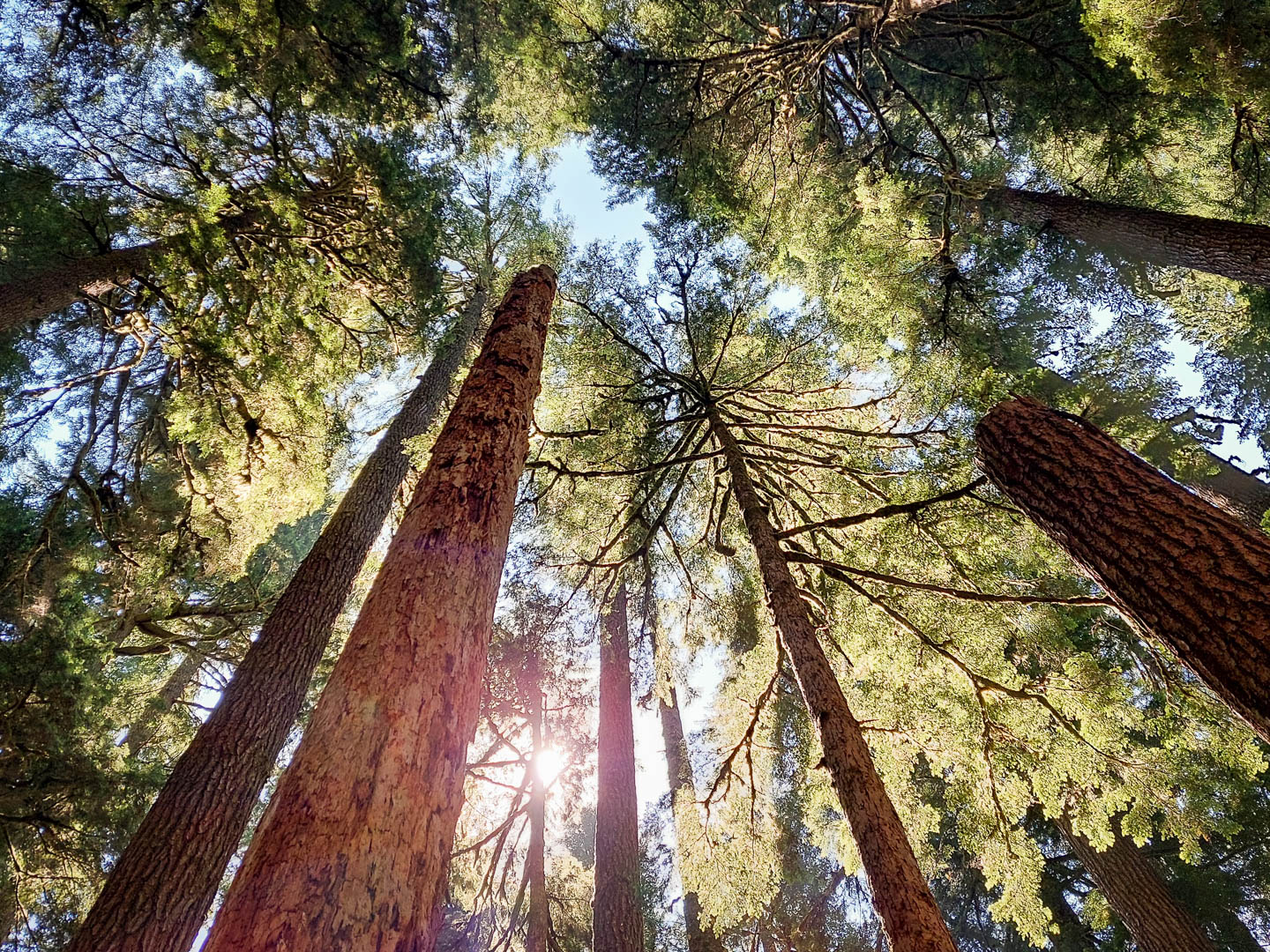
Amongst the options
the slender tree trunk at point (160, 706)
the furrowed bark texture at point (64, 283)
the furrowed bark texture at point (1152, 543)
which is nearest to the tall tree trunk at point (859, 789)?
the furrowed bark texture at point (1152, 543)

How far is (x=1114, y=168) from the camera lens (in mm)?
7117

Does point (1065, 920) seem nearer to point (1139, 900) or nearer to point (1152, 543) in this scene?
point (1139, 900)

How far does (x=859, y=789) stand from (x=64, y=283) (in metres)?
7.70

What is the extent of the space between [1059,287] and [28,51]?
13.9 m

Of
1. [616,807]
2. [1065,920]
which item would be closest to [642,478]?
[616,807]

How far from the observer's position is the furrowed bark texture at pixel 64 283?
4.92 m

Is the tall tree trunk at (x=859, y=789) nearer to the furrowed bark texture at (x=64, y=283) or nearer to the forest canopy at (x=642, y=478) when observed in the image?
the forest canopy at (x=642, y=478)

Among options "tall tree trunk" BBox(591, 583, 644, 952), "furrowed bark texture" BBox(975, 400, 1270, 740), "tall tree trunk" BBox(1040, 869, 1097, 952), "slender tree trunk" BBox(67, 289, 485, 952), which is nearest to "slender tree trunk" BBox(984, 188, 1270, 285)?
"furrowed bark texture" BBox(975, 400, 1270, 740)

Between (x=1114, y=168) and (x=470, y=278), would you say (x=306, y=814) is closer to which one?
(x=1114, y=168)

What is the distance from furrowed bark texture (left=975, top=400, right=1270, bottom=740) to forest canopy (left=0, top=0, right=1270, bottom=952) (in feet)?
0.07

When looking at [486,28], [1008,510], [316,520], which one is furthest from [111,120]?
[316,520]

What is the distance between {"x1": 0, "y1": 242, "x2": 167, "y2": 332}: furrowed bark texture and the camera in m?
4.92

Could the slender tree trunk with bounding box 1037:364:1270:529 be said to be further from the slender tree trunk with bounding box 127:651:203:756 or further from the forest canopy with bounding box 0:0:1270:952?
the slender tree trunk with bounding box 127:651:203:756

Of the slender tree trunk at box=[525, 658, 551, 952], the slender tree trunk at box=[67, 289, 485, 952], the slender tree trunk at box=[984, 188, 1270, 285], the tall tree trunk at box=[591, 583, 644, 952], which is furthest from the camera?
the slender tree trunk at box=[525, 658, 551, 952]
